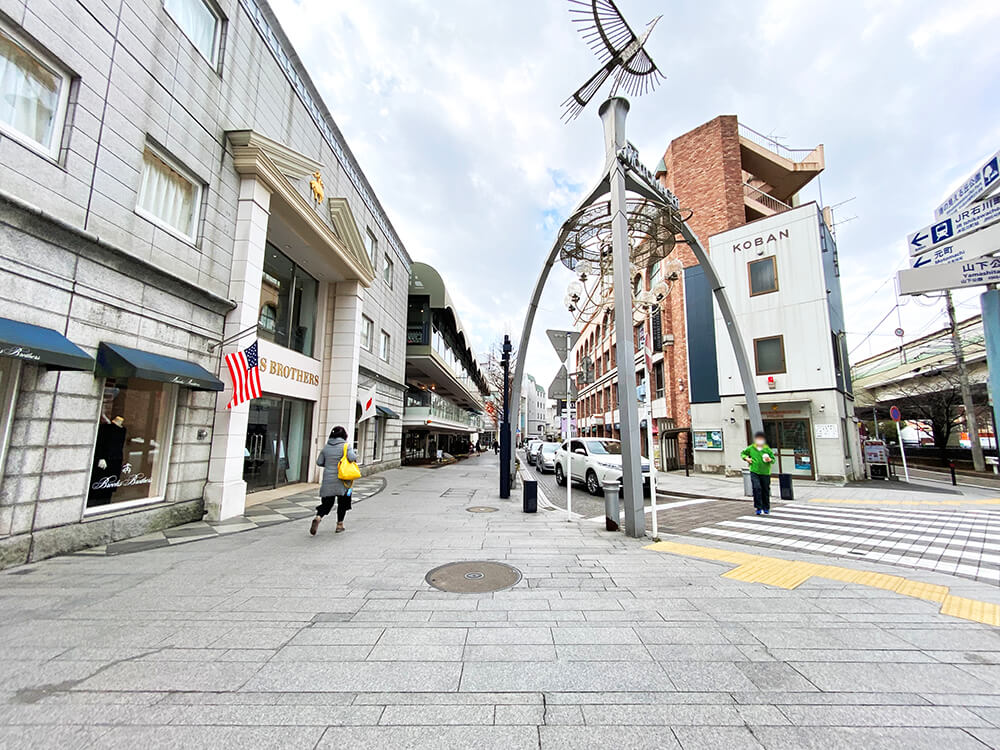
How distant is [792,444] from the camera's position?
17172mm

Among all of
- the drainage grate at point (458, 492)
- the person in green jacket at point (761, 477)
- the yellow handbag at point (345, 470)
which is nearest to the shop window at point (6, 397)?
the yellow handbag at point (345, 470)

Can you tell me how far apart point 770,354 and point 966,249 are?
8411 millimetres

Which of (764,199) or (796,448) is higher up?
(764,199)

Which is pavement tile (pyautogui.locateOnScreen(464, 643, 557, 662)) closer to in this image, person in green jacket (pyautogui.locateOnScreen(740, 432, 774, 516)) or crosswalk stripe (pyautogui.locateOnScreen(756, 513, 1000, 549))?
crosswalk stripe (pyautogui.locateOnScreen(756, 513, 1000, 549))

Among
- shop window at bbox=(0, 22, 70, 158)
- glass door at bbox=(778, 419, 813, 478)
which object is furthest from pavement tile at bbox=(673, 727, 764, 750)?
glass door at bbox=(778, 419, 813, 478)

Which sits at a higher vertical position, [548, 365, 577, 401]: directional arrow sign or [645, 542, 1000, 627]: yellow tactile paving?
[548, 365, 577, 401]: directional arrow sign

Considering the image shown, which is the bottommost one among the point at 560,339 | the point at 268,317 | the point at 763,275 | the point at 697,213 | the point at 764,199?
the point at 560,339

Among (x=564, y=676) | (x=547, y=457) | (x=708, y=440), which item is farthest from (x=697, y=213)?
(x=564, y=676)

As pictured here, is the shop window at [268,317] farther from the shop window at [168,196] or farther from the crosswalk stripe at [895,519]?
the crosswalk stripe at [895,519]

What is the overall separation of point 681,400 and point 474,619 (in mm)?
19602

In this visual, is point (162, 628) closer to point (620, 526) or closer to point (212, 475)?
point (212, 475)

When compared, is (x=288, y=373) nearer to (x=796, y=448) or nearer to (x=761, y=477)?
(x=761, y=477)

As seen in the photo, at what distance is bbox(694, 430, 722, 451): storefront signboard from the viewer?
18.7 m

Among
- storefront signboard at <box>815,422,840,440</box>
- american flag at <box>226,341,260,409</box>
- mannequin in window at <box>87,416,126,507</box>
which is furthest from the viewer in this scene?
storefront signboard at <box>815,422,840,440</box>
